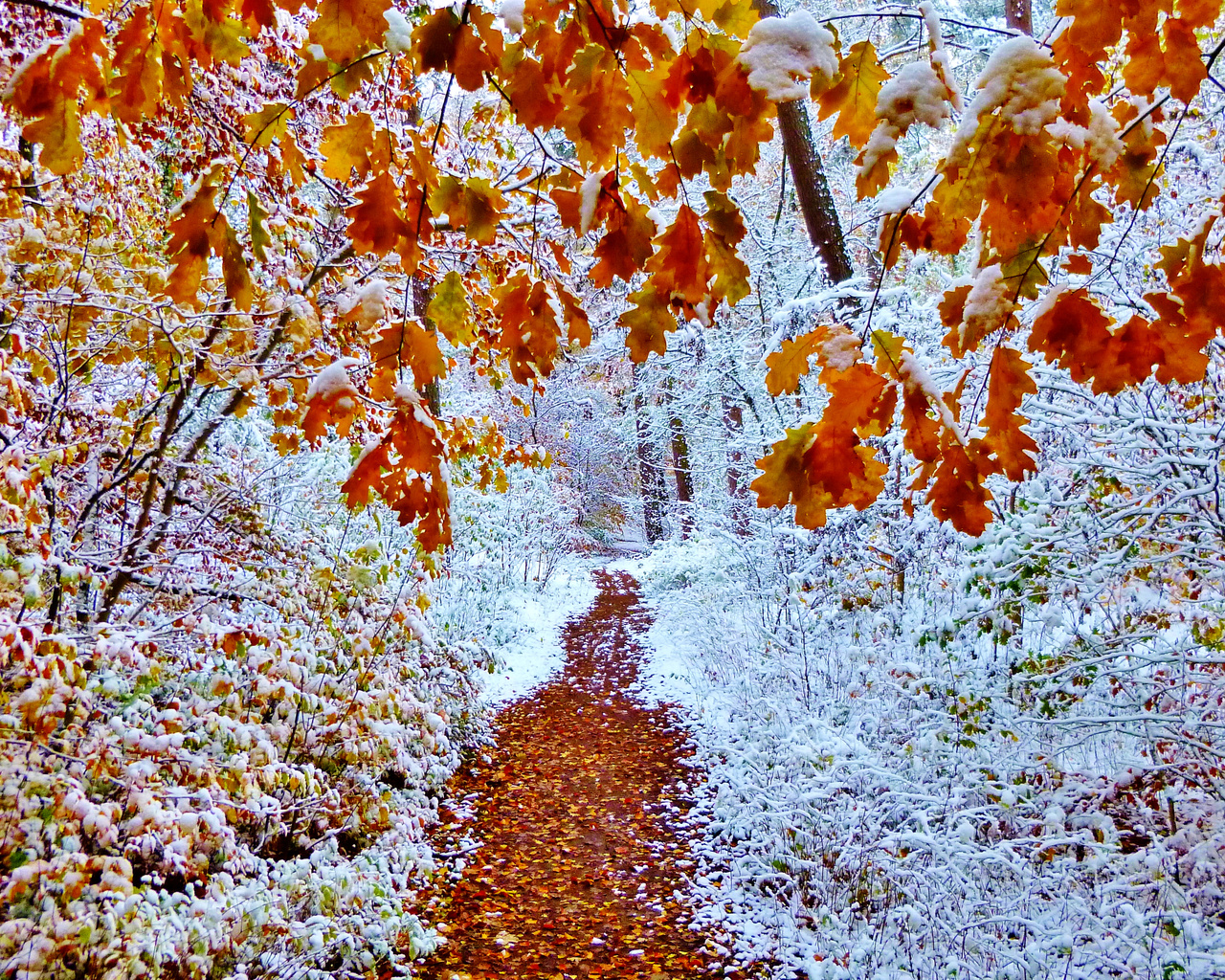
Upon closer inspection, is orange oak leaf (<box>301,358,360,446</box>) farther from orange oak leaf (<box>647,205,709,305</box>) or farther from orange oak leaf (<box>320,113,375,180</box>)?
orange oak leaf (<box>647,205,709,305</box>)

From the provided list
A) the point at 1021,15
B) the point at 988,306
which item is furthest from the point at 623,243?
the point at 1021,15

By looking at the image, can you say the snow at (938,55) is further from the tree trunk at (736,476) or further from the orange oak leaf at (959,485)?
the tree trunk at (736,476)

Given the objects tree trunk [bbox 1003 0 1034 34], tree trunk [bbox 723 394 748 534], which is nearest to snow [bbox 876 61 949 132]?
tree trunk [bbox 1003 0 1034 34]

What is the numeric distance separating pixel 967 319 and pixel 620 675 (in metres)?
9.15

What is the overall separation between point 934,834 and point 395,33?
4.44m

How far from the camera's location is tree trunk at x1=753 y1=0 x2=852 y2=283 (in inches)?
233

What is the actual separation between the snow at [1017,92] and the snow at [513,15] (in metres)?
0.83

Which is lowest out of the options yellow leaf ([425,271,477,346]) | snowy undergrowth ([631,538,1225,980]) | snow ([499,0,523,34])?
snowy undergrowth ([631,538,1225,980])

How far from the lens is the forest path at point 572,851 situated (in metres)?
4.10

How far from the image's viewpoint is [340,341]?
16.6 feet

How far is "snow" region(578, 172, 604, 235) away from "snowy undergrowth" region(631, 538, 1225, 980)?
362 cm

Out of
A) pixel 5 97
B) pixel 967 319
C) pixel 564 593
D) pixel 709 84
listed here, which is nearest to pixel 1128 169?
pixel 967 319

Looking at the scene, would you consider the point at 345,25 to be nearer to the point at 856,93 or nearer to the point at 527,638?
the point at 856,93

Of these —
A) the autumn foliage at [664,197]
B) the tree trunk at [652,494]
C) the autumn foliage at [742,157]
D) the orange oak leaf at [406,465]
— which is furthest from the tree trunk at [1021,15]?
the tree trunk at [652,494]
